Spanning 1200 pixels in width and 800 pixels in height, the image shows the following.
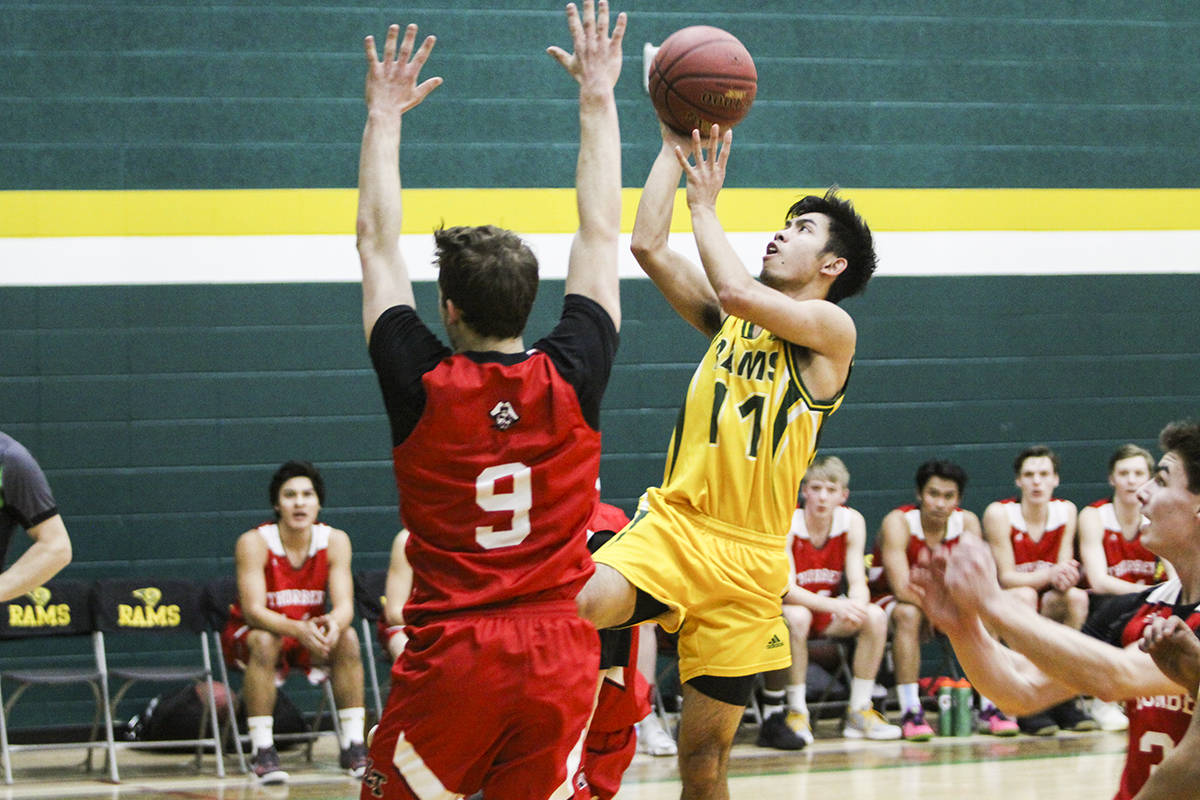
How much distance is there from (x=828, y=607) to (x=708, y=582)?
373cm

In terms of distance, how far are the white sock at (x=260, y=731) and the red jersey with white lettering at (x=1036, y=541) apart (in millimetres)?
4350

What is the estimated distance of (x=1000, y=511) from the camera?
8.54 meters

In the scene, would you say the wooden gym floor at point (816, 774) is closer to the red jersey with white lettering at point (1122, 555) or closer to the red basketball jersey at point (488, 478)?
the red jersey with white lettering at point (1122, 555)

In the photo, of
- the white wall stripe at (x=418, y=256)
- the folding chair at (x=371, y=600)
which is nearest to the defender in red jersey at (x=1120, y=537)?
the white wall stripe at (x=418, y=256)

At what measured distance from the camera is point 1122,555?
27.9ft

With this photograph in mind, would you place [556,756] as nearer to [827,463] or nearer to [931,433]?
[827,463]

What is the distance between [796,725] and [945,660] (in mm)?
1226

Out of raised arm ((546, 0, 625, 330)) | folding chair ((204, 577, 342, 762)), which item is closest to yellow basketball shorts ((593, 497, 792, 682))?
raised arm ((546, 0, 625, 330))

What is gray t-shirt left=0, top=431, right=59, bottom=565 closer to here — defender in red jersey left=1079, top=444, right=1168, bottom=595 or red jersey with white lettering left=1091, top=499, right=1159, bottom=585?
defender in red jersey left=1079, top=444, right=1168, bottom=595

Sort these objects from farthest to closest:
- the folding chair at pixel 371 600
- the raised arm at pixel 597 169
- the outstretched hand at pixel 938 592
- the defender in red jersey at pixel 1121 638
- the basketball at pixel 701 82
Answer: the folding chair at pixel 371 600 → the basketball at pixel 701 82 → the raised arm at pixel 597 169 → the defender in red jersey at pixel 1121 638 → the outstretched hand at pixel 938 592

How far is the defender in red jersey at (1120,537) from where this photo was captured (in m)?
8.27

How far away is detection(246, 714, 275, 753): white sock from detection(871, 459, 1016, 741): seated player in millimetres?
3425

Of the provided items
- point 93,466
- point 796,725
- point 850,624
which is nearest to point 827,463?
point 850,624

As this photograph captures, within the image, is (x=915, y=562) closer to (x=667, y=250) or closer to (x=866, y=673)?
(x=866, y=673)
